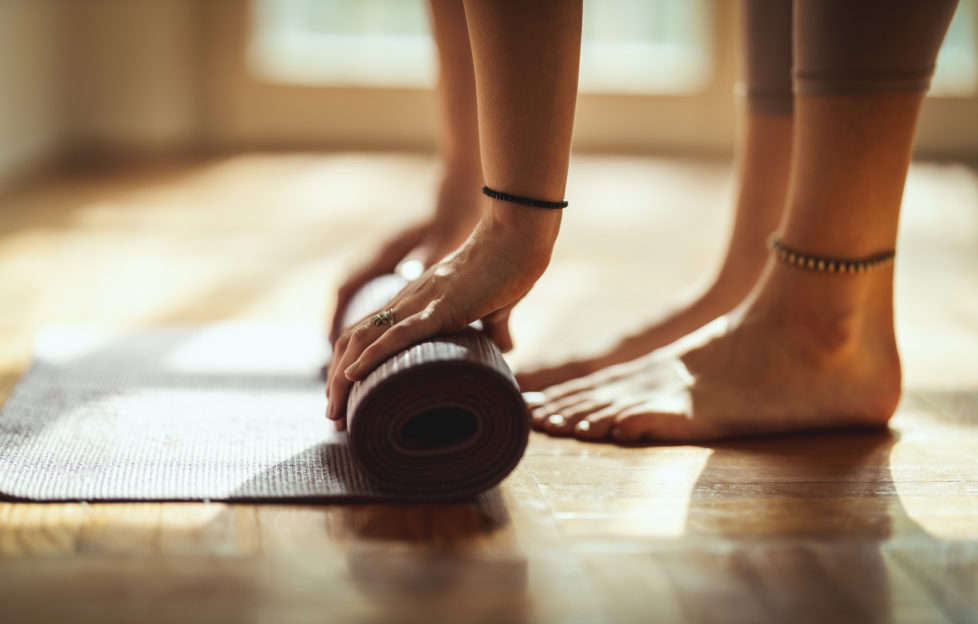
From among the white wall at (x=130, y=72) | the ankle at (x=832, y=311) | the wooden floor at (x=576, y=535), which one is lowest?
the white wall at (x=130, y=72)

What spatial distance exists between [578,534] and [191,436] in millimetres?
410

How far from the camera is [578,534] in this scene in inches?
32.0

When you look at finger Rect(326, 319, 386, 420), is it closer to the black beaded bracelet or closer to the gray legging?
the black beaded bracelet

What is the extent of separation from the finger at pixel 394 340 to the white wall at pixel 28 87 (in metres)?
2.43

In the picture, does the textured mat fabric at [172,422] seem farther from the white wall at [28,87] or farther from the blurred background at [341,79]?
the blurred background at [341,79]

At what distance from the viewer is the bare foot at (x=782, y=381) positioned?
106cm

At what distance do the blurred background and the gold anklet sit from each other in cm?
317

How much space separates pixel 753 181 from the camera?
1.30 meters

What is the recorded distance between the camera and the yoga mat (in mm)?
852

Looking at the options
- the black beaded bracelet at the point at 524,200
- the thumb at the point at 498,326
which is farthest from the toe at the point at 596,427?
the black beaded bracelet at the point at 524,200

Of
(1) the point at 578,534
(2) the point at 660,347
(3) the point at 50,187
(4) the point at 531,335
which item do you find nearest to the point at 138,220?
(3) the point at 50,187

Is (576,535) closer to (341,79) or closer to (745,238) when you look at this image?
(745,238)

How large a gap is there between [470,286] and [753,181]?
54 centimetres

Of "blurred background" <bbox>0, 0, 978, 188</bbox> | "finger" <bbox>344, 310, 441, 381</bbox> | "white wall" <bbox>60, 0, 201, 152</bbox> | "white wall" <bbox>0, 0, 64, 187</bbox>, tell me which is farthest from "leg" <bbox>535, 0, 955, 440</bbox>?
"white wall" <bbox>60, 0, 201, 152</bbox>
